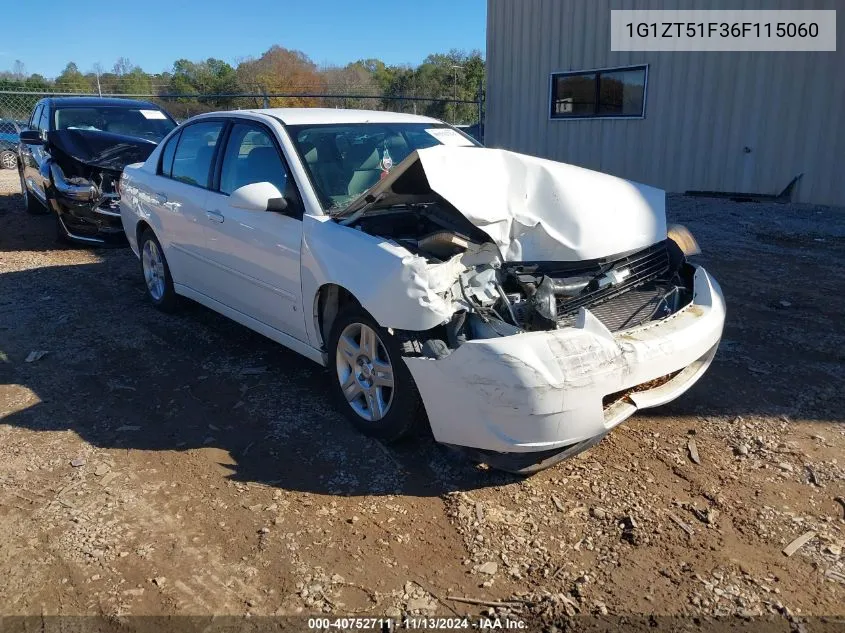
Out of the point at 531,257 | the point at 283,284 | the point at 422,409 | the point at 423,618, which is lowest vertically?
the point at 423,618

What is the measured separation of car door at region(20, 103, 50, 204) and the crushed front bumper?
7753 mm

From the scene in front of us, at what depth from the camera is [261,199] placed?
399 centimetres

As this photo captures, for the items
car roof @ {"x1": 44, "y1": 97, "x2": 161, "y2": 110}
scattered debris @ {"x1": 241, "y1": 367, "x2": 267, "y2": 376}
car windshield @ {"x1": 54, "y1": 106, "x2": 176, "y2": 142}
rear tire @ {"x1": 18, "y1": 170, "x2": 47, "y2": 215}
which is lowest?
scattered debris @ {"x1": 241, "y1": 367, "x2": 267, "y2": 376}

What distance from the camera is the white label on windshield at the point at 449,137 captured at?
16.3 feet

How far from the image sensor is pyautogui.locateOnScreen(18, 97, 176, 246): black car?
26.8 feet

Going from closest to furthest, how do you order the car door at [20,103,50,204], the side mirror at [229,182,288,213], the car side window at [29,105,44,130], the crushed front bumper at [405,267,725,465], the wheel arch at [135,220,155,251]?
the crushed front bumper at [405,267,725,465]
the side mirror at [229,182,288,213]
the wheel arch at [135,220,155,251]
the car door at [20,103,50,204]
the car side window at [29,105,44,130]

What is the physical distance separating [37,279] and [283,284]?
14.8ft

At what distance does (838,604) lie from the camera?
2.48 m

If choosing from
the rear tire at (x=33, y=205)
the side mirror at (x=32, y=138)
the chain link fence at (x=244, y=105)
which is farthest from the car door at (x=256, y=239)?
the chain link fence at (x=244, y=105)

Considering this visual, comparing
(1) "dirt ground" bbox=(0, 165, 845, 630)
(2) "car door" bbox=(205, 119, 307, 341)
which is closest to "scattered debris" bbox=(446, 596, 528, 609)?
(1) "dirt ground" bbox=(0, 165, 845, 630)

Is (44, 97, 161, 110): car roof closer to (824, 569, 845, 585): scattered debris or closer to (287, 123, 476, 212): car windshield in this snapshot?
(287, 123, 476, 212): car windshield

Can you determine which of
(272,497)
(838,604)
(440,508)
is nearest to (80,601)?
(272,497)

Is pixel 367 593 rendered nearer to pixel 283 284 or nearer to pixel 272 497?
pixel 272 497

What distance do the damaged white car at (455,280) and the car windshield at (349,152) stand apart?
0.04ft
